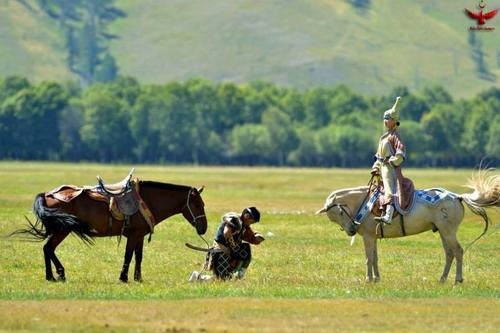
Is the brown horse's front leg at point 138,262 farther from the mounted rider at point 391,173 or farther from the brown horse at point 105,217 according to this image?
the mounted rider at point 391,173

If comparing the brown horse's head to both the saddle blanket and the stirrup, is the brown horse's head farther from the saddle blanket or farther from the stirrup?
the saddle blanket

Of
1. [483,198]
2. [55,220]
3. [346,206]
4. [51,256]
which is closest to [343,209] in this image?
[346,206]

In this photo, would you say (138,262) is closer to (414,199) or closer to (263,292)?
(263,292)

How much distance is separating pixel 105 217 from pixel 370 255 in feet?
16.7

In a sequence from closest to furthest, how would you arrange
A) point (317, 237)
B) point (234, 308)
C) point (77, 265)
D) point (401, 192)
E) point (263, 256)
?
point (234, 308) < point (401, 192) < point (77, 265) < point (263, 256) < point (317, 237)

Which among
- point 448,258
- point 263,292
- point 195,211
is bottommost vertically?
point 263,292

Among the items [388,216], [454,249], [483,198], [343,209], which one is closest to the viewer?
[388,216]

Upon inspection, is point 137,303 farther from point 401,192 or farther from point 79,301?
point 401,192

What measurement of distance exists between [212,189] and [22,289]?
194 feet

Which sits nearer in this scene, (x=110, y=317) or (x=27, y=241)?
(x=110, y=317)

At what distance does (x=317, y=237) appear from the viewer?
1645 inches

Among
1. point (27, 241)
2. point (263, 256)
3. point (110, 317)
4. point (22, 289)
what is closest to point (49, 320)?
point (110, 317)

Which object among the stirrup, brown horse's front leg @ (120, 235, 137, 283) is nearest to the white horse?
the stirrup

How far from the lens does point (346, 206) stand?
27969 millimetres
